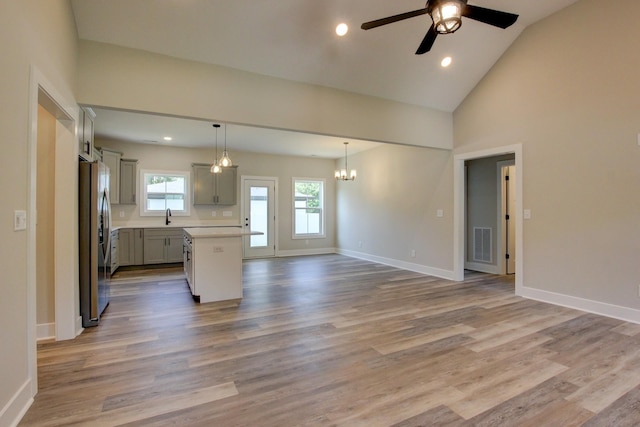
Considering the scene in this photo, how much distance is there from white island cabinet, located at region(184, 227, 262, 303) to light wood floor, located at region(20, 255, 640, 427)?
235mm

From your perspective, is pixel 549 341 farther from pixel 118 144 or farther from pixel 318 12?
pixel 118 144

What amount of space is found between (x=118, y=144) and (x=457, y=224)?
702cm

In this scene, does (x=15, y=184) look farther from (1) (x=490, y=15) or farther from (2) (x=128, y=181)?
(2) (x=128, y=181)

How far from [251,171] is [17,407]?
21.6 feet

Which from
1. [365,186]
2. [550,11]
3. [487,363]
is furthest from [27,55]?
[365,186]

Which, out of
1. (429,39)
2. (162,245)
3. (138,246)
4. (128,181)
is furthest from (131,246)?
(429,39)

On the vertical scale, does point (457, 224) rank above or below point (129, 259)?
above

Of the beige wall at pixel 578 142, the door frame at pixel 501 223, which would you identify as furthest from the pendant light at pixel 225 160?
the door frame at pixel 501 223

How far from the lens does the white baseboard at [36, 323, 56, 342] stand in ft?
9.50

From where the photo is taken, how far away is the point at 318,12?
3.27 meters

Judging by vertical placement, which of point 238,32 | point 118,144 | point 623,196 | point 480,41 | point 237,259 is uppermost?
point 480,41

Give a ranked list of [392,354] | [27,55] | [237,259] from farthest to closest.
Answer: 1. [237,259]
2. [392,354]
3. [27,55]

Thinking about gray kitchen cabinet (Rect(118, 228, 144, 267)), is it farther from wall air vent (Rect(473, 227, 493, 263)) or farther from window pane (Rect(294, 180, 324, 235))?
wall air vent (Rect(473, 227, 493, 263))

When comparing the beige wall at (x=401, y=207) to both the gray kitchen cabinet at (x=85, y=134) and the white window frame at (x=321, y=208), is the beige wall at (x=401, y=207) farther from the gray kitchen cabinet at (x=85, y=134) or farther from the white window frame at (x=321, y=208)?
the gray kitchen cabinet at (x=85, y=134)
